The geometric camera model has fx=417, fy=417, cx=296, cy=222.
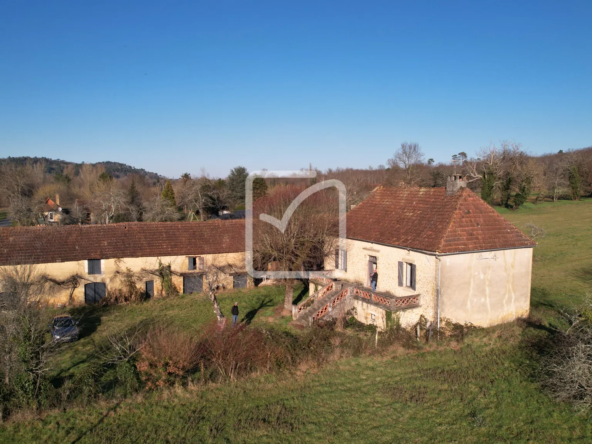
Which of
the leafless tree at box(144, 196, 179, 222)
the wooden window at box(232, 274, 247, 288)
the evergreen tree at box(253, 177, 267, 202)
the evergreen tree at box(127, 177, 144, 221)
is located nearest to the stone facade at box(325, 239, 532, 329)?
the wooden window at box(232, 274, 247, 288)

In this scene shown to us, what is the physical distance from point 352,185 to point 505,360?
42.6m

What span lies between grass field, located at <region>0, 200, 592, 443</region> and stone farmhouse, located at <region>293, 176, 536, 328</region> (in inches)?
66.0

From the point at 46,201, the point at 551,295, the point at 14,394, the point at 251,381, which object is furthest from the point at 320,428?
the point at 46,201

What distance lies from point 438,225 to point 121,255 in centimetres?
2003

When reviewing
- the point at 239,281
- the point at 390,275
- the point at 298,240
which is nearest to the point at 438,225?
the point at 390,275

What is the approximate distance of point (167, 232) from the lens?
98.7 feet

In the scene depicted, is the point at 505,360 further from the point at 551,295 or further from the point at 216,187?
the point at 216,187

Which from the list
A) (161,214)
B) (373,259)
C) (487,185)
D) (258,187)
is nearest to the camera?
(373,259)

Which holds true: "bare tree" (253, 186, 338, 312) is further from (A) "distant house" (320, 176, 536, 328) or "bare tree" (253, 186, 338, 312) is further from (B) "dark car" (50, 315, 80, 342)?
(B) "dark car" (50, 315, 80, 342)

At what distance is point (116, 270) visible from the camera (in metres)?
27.5

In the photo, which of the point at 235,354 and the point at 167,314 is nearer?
the point at 235,354

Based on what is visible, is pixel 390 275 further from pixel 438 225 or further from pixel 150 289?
pixel 150 289

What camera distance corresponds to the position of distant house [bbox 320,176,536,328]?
18.3 meters

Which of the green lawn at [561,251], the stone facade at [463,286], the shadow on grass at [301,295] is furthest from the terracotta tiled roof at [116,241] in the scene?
the green lawn at [561,251]
